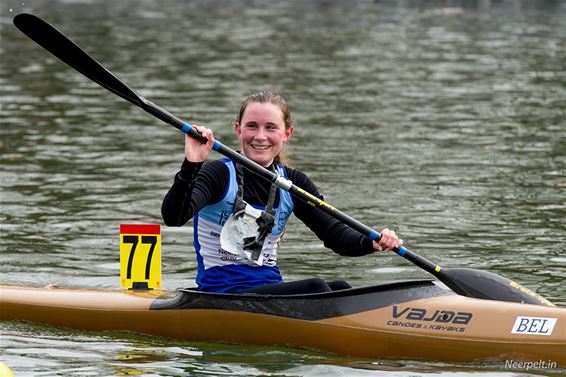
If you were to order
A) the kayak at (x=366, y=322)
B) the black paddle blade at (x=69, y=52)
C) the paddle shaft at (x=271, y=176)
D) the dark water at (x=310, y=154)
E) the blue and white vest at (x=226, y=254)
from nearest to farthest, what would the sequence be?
the kayak at (x=366, y=322) < the paddle shaft at (x=271, y=176) < the blue and white vest at (x=226, y=254) < the black paddle blade at (x=69, y=52) < the dark water at (x=310, y=154)

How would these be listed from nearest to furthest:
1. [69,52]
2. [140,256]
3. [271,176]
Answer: [271,176] < [69,52] < [140,256]

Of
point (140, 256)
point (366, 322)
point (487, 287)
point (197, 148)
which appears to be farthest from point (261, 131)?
point (487, 287)

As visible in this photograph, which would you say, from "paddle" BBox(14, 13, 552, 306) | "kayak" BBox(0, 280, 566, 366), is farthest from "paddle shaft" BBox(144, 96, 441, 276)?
"kayak" BBox(0, 280, 566, 366)

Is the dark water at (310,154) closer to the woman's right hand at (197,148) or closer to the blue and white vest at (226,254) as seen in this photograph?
the blue and white vest at (226,254)

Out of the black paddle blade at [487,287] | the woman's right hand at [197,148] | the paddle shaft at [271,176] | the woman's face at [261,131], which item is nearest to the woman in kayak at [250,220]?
the woman's face at [261,131]

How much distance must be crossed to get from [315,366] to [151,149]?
351 inches

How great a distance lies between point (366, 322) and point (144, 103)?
182cm

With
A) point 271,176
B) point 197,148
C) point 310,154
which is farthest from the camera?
point 310,154

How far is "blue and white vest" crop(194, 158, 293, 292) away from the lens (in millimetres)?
7902

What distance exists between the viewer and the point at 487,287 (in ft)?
25.5

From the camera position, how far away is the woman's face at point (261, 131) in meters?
7.93

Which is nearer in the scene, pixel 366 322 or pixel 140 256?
pixel 366 322

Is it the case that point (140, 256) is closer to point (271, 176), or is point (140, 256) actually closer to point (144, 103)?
point (144, 103)

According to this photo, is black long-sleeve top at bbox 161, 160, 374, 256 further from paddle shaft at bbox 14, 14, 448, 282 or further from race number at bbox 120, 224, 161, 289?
race number at bbox 120, 224, 161, 289
